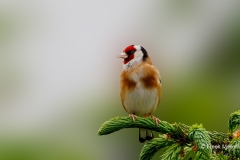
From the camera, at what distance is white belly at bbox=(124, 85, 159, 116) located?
11.7 ft

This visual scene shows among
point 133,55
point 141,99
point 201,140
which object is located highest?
point 133,55

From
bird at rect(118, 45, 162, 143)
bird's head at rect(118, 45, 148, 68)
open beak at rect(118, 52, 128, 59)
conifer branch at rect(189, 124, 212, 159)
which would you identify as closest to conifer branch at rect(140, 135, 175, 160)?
conifer branch at rect(189, 124, 212, 159)

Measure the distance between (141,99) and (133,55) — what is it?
0.48m

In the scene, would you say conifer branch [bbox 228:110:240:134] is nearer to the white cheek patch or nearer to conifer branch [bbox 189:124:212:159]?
conifer branch [bbox 189:124:212:159]

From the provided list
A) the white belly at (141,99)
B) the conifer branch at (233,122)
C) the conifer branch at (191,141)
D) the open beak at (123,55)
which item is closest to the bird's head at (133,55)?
the open beak at (123,55)

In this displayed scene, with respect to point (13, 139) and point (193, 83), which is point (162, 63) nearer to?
point (193, 83)

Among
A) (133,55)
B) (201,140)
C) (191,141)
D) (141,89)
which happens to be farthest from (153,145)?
(133,55)

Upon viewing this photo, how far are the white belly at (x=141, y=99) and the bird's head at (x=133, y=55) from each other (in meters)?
0.29

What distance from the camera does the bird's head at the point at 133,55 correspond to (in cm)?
385

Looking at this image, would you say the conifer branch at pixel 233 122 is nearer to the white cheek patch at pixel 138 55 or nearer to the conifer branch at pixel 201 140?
the conifer branch at pixel 201 140

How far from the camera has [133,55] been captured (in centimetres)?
394

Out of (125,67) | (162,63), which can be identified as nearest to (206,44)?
(162,63)

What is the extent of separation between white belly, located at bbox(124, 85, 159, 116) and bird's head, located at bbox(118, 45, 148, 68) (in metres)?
0.29

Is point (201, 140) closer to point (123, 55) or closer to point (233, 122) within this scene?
point (233, 122)
